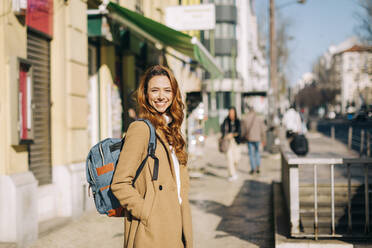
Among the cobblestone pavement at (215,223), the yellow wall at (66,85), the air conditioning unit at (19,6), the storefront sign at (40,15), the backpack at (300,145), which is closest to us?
the air conditioning unit at (19,6)

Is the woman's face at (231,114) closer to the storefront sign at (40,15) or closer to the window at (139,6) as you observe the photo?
the window at (139,6)

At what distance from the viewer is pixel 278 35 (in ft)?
147

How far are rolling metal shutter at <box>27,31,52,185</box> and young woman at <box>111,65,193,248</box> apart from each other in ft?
14.5

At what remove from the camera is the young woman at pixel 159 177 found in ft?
8.29

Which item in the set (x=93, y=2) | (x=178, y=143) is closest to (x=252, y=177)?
(x=93, y=2)

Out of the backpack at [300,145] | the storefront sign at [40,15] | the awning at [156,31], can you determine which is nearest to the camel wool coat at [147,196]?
the storefront sign at [40,15]

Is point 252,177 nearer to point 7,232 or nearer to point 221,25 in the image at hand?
point 7,232

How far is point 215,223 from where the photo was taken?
24.0ft

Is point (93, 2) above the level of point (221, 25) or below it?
below

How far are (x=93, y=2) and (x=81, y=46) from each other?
1.24 m

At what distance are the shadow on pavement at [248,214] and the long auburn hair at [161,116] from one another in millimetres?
3558

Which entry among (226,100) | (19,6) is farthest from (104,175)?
(226,100)

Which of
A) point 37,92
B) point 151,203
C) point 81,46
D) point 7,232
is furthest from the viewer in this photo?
point 81,46

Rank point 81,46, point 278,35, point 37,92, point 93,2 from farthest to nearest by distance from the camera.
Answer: point 278,35
point 93,2
point 81,46
point 37,92
